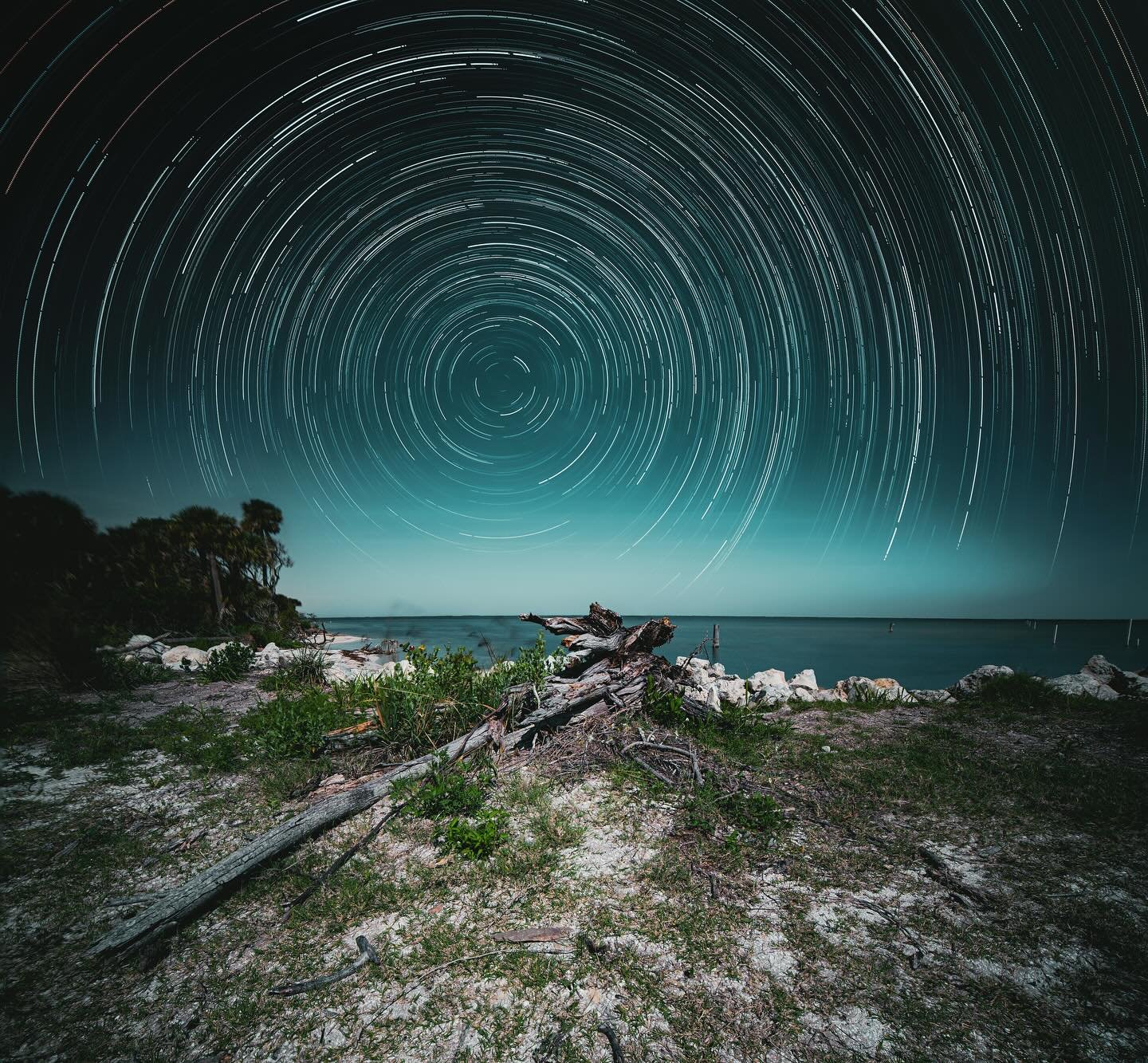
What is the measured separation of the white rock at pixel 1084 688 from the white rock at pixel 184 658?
78.9 ft

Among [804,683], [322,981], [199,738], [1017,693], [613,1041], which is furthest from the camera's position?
[804,683]

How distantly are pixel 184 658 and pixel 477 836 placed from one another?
1667cm

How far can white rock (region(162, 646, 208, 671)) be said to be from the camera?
15344 mm

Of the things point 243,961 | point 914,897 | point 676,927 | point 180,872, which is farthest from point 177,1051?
point 914,897

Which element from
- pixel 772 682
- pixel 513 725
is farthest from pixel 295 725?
pixel 772 682

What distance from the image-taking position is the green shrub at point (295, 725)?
762 centimetres

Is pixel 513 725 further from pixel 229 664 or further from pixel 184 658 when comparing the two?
pixel 184 658

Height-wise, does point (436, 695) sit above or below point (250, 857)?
above

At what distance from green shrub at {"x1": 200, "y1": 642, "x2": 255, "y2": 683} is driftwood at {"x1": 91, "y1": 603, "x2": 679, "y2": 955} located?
10.3 meters

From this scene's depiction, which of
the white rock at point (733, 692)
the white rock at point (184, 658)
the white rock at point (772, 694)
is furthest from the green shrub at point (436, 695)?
the white rock at point (184, 658)

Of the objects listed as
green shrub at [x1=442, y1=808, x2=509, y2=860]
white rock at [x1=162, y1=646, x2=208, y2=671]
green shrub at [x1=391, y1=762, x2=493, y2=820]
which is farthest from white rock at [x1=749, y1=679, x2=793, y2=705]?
white rock at [x1=162, y1=646, x2=208, y2=671]

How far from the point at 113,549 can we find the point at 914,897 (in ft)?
120

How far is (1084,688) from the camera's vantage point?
A: 10.2 m

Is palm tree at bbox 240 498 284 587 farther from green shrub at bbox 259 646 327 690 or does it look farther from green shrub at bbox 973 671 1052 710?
green shrub at bbox 973 671 1052 710
